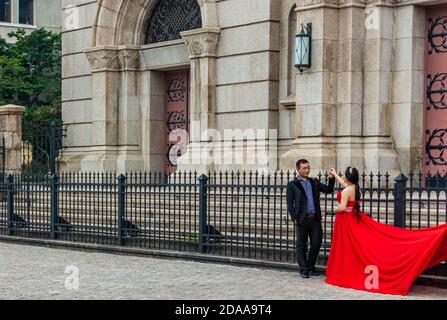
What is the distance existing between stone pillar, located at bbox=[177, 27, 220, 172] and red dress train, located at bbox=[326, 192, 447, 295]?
780 centimetres

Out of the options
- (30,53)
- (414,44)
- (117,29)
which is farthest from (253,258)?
(30,53)

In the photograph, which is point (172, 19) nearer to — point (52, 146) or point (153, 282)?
point (52, 146)

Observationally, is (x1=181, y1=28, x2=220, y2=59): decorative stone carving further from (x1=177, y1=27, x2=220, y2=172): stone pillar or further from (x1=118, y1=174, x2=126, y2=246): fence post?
(x1=118, y1=174, x2=126, y2=246): fence post

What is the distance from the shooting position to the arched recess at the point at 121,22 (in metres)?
23.5

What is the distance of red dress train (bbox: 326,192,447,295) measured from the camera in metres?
11.9

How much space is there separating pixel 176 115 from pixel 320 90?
22.7 ft

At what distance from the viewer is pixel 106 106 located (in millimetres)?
23641

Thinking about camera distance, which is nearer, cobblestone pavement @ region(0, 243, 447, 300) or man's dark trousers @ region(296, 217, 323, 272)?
cobblestone pavement @ region(0, 243, 447, 300)

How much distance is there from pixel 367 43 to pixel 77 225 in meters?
6.51

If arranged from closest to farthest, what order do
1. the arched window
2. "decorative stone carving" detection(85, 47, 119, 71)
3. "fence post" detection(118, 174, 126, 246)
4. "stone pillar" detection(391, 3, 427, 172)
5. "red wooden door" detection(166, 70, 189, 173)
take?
"stone pillar" detection(391, 3, 427, 172) → "fence post" detection(118, 174, 126, 246) → the arched window → "red wooden door" detection(166, 70, 189, 173) → "decorative stone carving" detection(85, 47, 119, 71)

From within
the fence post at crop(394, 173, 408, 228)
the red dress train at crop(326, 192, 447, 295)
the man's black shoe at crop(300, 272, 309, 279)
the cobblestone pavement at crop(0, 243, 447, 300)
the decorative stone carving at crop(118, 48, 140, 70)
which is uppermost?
the decorative stone carving at crop(118, 48, 140, 70)

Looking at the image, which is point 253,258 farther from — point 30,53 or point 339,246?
point 30,53

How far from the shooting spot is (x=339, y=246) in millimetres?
12852

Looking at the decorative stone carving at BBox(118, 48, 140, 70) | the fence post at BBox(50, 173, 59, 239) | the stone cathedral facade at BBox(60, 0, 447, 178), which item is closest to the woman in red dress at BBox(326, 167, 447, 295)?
the stone cathedral facade at BBox(60, 0, 447, 178)
